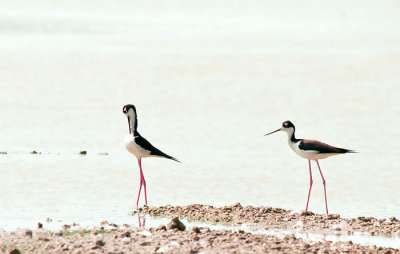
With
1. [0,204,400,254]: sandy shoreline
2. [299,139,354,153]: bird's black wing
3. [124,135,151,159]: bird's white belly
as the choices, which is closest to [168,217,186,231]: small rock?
[0,204,400,254]: sandy shoreline

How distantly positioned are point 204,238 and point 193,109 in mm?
9431

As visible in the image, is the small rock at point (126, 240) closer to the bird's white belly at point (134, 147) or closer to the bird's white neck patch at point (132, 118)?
the bird's white belly at point (134, 147)

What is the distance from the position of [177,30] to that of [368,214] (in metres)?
22.0

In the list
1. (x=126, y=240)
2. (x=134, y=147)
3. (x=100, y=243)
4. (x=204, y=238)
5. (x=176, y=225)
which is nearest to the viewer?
(x=100, y=243)

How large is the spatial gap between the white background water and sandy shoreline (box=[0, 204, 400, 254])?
79cm

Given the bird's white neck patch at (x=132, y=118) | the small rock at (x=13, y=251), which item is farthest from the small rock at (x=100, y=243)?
the bird's white neck patch at (x=132, y=118)

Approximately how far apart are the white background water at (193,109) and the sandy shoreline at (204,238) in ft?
2.60

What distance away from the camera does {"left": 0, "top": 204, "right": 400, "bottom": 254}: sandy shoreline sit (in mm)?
6605

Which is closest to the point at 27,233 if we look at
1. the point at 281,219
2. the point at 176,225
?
the point at 176,225

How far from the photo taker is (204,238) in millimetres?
6949

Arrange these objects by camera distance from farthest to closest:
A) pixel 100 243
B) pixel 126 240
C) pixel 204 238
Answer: pixel 204 238 → pixel 126 240 → pixel 100 243

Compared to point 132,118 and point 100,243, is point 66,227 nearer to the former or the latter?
point 100,243

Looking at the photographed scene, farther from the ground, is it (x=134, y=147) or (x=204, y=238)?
(x=134, y=147)

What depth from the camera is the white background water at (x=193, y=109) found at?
985cm
